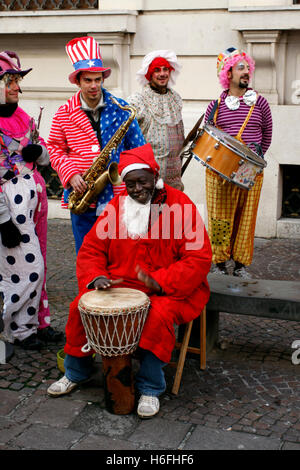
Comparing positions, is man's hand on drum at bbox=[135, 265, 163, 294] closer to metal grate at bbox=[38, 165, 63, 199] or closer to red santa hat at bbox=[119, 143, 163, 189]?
red santa hat at bbox=[119, 143, 163, 189]

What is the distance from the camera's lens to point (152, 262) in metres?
4.12

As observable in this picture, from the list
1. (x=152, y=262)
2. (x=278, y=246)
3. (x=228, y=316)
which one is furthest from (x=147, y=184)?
(x=278, y=246)

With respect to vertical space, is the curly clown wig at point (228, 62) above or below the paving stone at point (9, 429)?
above

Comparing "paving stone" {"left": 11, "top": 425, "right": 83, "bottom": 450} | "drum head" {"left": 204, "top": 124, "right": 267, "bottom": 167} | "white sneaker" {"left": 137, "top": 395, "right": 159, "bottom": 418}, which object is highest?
"drum head" {"left": 204, "top": 124, "right": 267, "bottom": 167}

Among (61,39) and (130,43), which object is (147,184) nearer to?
(130,43)

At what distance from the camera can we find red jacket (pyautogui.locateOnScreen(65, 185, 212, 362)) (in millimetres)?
3932

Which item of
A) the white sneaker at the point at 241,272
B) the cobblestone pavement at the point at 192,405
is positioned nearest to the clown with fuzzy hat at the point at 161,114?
the white sneaker at the point at 241,272

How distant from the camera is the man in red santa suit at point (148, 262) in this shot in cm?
395

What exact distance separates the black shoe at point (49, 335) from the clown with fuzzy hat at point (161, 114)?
5.52 ft

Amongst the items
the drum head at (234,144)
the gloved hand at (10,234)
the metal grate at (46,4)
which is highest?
the metal grate at (46,4)

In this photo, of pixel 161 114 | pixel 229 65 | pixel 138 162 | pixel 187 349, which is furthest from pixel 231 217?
pixel 138 162

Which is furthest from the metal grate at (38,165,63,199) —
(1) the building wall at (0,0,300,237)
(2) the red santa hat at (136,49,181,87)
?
(2) the red santa hat at (136,49,181,87)

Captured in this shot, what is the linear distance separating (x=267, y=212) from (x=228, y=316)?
9.10ft

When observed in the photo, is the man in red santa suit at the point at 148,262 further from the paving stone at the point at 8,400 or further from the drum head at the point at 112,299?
the paving stone at the point at 8,400
